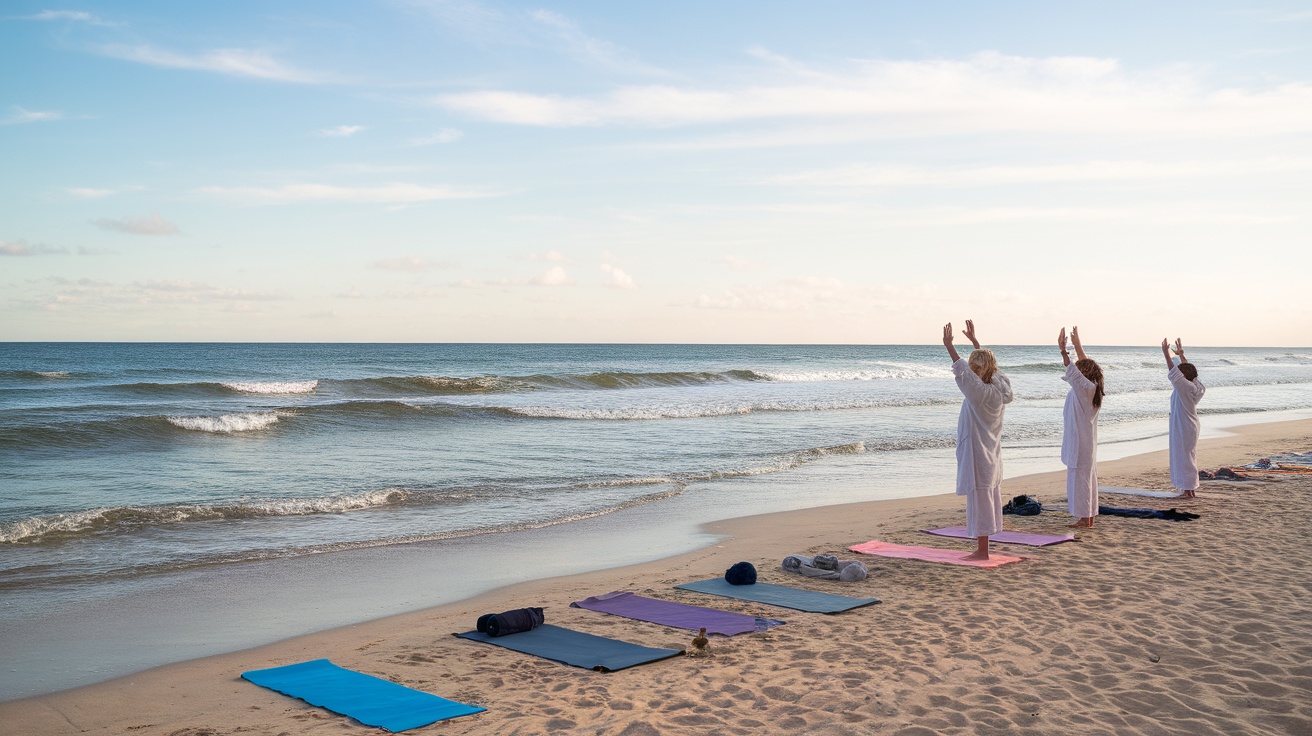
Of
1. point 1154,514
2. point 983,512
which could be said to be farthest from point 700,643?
point 1154,514

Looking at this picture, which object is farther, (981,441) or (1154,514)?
(1154,514)

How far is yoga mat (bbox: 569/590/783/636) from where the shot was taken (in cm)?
608

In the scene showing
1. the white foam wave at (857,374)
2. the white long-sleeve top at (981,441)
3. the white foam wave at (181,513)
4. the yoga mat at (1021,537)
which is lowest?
the white foam wave at (181,513)

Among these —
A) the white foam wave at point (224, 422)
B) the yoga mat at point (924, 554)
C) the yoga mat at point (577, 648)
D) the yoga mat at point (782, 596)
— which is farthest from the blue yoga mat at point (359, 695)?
the white foam wave at point (224, 422)

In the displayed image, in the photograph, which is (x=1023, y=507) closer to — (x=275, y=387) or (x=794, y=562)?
(x=794, y=562)

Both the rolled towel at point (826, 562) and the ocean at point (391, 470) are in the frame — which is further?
the ocean at point (391, 470)

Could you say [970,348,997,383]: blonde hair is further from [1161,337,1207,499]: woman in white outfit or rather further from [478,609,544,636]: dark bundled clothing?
[1161,337,1207,499]: woman in white outfit

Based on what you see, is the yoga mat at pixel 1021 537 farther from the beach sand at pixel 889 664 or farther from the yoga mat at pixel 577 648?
the yoga mat at pixel 577 648

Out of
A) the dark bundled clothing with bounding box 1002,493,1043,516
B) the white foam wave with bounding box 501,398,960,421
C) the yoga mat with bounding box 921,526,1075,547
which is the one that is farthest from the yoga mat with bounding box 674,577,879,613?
the white foam wave with bounding box 501,398,960,421

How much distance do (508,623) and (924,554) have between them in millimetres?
4208

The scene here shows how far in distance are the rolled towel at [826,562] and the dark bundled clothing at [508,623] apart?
8.73ft

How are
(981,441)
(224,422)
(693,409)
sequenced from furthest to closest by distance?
(693,409), (224,422), (981,441)

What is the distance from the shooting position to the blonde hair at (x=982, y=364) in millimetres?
7527

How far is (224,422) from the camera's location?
67.9 ft
